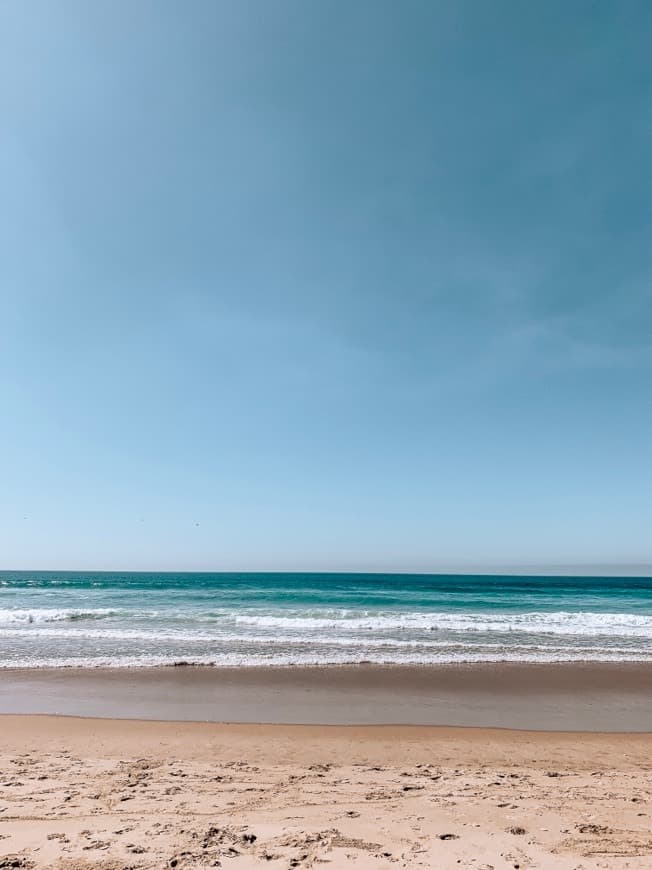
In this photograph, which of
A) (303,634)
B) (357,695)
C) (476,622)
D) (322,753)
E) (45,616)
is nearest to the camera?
(322,753)

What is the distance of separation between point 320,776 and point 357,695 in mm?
4171

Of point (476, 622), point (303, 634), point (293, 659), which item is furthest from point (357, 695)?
point (476, 622)

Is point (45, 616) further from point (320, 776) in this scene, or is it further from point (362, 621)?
point (320, 776)

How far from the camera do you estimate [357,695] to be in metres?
9.91

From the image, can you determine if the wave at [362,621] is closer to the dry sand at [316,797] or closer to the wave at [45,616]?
the wave at [45,616]

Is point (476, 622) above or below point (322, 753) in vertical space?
below

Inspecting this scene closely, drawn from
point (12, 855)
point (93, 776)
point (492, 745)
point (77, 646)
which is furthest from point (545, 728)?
point (77, 646)

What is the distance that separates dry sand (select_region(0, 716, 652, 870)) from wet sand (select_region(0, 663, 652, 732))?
0.65 metres

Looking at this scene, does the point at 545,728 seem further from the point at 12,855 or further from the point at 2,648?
the point at 2,648

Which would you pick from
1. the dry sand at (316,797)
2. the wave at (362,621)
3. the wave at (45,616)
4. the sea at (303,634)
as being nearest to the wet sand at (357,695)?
the dry sand at (316,797)

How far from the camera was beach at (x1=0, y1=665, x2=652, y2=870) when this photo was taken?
4.16m

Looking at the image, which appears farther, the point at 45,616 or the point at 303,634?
the point at 45,616

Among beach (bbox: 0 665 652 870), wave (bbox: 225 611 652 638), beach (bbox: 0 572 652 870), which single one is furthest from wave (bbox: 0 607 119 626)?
beach (bbox: 0 665 652 870)

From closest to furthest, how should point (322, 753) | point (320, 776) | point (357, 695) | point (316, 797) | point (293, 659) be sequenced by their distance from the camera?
point (316, 797) < point (320, 776) < point (322, 753) < point (357, 695) < point (293, 659)
